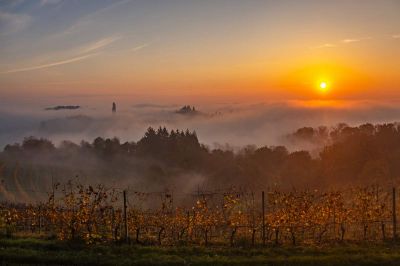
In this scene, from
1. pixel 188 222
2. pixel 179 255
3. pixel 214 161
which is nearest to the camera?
pixel 179 255

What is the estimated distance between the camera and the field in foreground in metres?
14.6

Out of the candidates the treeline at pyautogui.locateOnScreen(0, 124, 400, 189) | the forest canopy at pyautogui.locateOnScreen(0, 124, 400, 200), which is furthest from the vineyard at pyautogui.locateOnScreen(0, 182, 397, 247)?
the forest canopy at pyautogui.locateOnScreen(0, 124, 400, 200)

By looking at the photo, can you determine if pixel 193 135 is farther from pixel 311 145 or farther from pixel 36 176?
pixel 311 145

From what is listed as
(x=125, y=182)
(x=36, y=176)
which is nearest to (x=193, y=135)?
(x=125, y=182)

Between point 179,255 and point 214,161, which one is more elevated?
point 214,161

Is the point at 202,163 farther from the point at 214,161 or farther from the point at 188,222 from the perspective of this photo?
the point at 188,222

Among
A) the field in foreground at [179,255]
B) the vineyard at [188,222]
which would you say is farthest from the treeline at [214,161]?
A: the field in foreground at [179,255]

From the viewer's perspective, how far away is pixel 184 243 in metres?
17.8

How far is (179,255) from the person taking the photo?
15555mm

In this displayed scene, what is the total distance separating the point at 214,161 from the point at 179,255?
71855mm

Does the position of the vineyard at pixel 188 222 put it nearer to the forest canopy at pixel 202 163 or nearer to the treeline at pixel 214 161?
the treeline at pixel 214 161

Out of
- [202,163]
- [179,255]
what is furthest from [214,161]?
[179,255]

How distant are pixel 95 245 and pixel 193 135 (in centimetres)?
8556

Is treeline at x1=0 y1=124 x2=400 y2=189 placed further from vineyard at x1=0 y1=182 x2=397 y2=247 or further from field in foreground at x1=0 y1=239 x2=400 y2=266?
field in foreground at x1=0 y1=239 x2=400 y2=266
